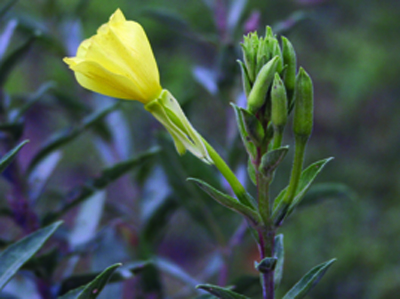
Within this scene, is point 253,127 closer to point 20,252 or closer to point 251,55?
point 251,55

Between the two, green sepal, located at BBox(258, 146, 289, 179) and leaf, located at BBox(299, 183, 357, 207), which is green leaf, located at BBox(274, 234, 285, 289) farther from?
leaf, located at BBox(299, 183, 357, 207)

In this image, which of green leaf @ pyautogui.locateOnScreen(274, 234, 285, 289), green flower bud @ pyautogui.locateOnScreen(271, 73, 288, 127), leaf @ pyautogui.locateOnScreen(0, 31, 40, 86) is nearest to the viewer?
green flower bud @ pyautogui.locateOnScreen(271, 73, 288, 127)

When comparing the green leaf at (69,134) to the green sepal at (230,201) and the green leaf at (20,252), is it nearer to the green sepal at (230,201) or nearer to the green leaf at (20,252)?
the green leaf at (20,252)

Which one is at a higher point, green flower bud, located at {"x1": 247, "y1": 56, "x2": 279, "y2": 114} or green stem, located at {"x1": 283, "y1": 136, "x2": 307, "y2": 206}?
green flower bud, located at {"x1": 247, "y1": 56, "x2": 279, "y2": 114}

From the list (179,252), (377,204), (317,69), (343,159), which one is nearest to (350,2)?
(317,69)

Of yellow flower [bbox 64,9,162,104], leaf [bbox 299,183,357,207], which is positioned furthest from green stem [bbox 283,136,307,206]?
leaf [bbox 299,183,357,207]

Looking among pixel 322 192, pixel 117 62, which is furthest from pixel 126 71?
pixel 322 192
